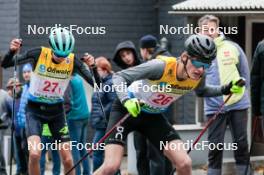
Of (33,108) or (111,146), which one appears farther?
(33,108)

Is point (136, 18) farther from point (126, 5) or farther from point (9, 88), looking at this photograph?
point (9, 88)

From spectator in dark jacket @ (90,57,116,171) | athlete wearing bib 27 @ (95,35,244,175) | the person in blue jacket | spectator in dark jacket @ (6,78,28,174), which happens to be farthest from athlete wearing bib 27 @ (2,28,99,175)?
spectator in dark jacket @ (6,78,28,174)

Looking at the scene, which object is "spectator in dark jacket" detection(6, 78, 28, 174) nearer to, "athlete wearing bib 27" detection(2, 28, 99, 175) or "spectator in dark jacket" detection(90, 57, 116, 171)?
"spectator in dark jacket" detection(90, 57, 116, 171)

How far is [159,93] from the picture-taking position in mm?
11820

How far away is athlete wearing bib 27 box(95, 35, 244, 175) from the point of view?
1130 centimetres

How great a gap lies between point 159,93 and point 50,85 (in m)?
2.13

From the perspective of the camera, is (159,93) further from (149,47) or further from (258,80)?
(149,47)

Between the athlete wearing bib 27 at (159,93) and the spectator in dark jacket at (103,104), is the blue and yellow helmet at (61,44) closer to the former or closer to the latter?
the athlete wearing bib 27 at (159,93)

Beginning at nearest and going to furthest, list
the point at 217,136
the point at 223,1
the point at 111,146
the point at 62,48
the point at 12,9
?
1. the point at 111,146
2. the point at 62,48
3. the point at 217,136
4. the point at 223,1
5. the point at 12,9

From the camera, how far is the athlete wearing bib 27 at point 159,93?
1130cm

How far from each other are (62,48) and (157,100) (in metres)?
1.82

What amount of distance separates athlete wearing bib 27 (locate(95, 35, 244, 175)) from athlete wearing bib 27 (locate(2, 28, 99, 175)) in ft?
4.96

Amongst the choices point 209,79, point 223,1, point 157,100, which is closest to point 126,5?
point 223,1

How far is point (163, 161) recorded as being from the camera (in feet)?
46.5
